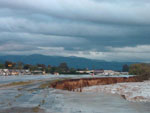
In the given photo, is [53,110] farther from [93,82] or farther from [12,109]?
[93,82]

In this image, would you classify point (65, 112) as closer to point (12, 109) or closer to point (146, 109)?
point (12, 109)

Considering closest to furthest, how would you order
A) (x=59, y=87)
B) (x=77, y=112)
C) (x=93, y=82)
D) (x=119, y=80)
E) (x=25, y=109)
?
1. (x=77, y=112)
2. (x=25, y=109)
3. (x=59, y=87)
4. (x=93, y=82)
5. (x=119, y=80)

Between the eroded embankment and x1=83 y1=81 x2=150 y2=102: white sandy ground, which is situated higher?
the eroded embankment

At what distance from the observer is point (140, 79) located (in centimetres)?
9250

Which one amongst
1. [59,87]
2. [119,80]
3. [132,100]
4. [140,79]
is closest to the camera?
[132,100]

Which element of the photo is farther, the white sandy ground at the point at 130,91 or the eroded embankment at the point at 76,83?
the eroded embankment at the point at 76,83

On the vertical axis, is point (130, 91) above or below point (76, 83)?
below

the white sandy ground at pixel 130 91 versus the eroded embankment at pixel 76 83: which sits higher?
the eroded embankment at pixel 76 83

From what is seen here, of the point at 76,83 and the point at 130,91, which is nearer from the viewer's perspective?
the point at 130,91

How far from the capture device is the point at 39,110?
828 inches

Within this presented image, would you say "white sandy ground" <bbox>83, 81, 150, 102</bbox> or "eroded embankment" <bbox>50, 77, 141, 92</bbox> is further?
"eroded embankment" <bbox>50, 77, 141, 92</bbox>

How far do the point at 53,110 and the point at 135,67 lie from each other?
15870 cm

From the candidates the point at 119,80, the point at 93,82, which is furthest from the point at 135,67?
the point at 93,82

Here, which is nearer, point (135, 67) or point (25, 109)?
point (25, 109)
